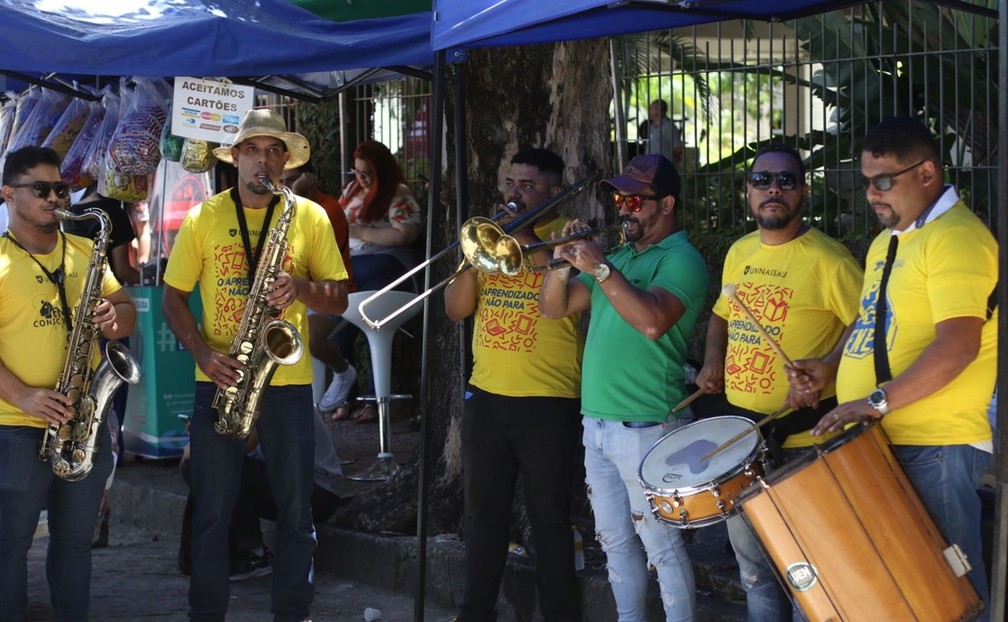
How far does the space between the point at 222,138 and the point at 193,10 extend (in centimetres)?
72

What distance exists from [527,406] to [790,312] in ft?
3.80

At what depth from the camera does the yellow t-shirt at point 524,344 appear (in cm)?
503

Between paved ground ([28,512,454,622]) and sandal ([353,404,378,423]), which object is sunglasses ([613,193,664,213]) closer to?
paved ground ([28,512,454,622])

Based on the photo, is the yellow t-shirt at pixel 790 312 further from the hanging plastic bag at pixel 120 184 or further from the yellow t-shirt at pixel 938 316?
the hanging plastic bag at pixel 120 184

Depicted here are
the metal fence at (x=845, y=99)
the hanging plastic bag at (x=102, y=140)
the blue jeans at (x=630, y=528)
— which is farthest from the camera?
the hanging plastic bag at (x=102, y=140)

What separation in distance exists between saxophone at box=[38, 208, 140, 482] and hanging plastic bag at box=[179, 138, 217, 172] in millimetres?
1315

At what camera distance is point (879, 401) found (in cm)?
361

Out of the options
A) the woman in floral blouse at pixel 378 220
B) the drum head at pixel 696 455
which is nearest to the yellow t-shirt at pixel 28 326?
the drum head at pixel 696 455

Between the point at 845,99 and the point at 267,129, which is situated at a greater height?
the point at 845,99

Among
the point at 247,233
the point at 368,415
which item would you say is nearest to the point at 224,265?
the point at 247,233

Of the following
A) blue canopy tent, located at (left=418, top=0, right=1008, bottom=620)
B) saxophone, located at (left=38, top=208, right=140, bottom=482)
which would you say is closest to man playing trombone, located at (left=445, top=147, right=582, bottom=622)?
blue canopy tent, located at (left=418, top=0, right=1008, bottom=620)

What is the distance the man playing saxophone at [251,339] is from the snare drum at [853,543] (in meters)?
2.23

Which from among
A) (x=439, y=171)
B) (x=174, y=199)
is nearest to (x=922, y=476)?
(x=439, y=171)

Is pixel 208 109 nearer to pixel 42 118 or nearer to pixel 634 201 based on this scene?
pixel 42 118
